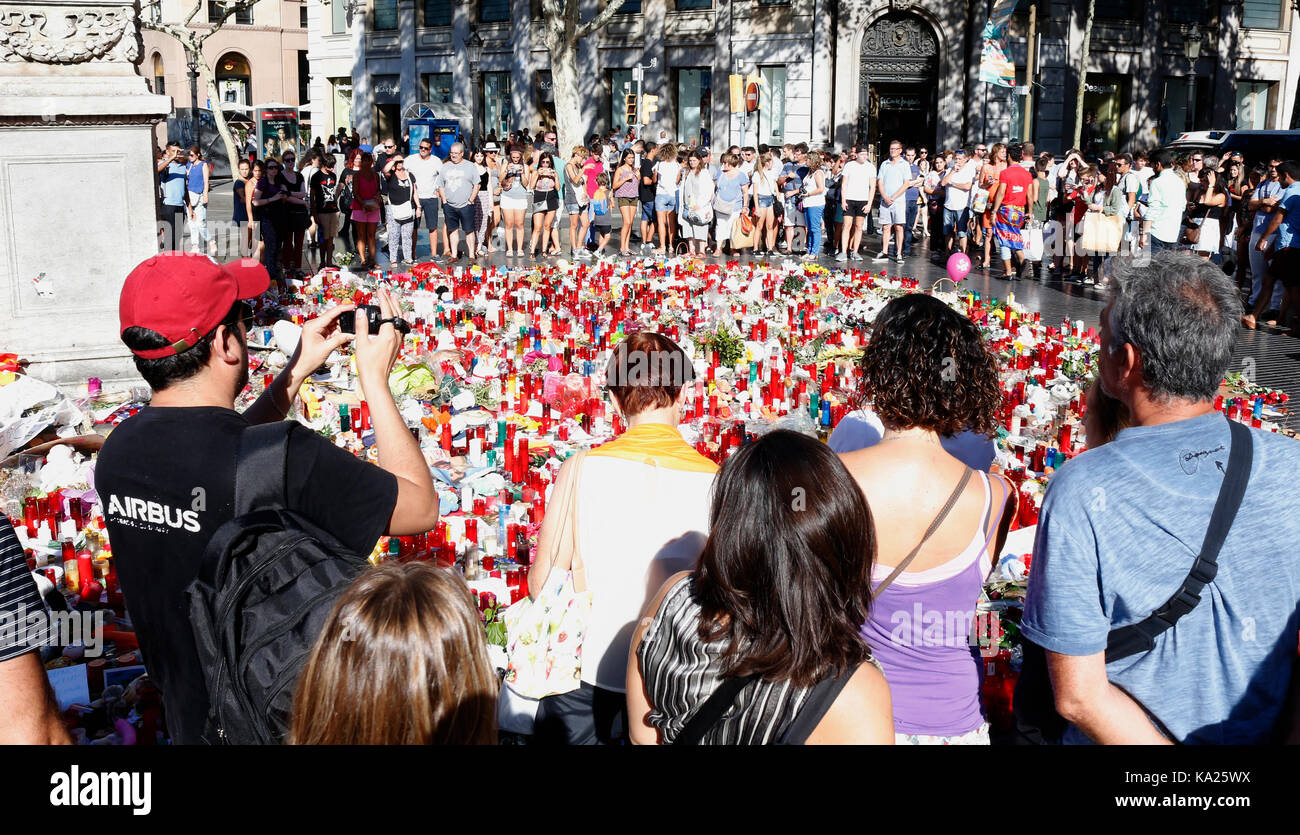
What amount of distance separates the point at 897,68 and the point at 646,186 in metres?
19.4

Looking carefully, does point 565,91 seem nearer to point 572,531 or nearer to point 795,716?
point 572,531

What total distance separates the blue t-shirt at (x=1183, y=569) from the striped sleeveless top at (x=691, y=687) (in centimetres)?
45

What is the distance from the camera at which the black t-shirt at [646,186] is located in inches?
794

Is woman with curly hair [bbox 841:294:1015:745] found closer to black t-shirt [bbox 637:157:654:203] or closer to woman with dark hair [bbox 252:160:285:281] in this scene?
woman with dark hair [bbox 252:160:285:281]

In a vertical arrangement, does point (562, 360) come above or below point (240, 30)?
below

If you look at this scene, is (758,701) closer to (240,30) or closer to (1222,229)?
(1222,229)

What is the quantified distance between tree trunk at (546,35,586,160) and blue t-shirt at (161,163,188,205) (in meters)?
10.7

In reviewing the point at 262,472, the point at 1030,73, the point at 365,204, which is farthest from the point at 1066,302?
the point at 1030,73

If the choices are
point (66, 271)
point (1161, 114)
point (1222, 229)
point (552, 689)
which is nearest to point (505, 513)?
point (552, 689)

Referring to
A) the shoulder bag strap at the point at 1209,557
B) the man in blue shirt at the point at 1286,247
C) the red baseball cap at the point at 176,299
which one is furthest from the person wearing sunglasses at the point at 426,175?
the shoulder bag strap at the point at 1209,557

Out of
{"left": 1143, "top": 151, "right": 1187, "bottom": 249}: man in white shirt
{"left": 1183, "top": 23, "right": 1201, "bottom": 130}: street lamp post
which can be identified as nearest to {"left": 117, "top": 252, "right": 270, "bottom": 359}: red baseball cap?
{"left": 1143, "top": 151, "right": 1187, "bottom": 249}: man in white shirt

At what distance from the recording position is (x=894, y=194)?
19047 millimetres

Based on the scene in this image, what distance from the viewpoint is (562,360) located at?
955 centimetres
